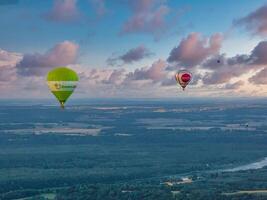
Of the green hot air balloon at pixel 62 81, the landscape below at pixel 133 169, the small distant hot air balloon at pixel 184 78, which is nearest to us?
the green hot air balloon at pixel 62 81

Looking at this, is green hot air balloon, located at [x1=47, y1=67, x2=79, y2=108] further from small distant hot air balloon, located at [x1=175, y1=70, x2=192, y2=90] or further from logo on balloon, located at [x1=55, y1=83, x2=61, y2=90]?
small distant hot air balloon, located at [x1=175, y1=70, x2=192, y2=90]

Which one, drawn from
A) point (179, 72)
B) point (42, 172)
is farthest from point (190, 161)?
point (179, 72)

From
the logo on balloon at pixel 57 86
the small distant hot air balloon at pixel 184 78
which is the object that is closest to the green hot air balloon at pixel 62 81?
the logo on balloon at pixel 57 86

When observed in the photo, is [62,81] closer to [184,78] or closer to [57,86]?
[57,86]

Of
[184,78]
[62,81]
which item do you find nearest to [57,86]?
[62,81]

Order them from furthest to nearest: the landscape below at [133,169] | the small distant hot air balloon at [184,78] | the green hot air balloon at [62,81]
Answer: the landscape below at [133,169] → the small distant hot air balloon at [184,78] → the green hot air balloon at [62,81]

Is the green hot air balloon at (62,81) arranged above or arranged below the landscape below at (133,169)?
above

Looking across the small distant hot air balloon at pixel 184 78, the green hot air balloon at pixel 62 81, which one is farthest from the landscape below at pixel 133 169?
the green hot air balloon at pixel 62 81

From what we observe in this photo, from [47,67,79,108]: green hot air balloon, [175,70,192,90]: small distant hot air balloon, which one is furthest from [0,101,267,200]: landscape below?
[47,67,79,108]: green hot air balloon

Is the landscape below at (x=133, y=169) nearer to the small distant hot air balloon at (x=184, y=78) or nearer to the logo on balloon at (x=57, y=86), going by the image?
the small distant hot air balloon at (x=184, y=78)

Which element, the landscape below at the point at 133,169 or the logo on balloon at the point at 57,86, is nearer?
the logo on balloon at the point at 57,86
